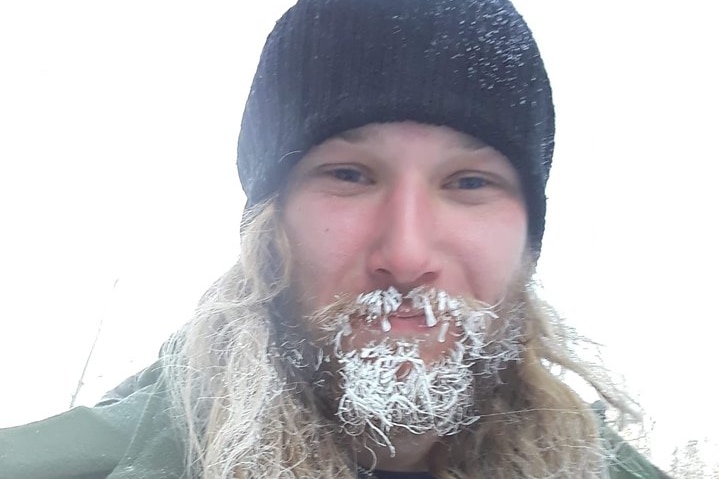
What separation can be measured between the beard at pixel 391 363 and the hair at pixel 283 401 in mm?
91

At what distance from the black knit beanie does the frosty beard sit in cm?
43

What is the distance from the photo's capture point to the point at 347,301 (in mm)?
1401

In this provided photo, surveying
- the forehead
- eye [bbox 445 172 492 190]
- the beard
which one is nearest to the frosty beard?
the beard

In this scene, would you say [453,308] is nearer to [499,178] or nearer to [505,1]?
[499,178]

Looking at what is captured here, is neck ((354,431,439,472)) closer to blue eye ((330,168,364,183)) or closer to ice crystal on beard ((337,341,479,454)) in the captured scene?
ice crystal on beard ((337,341,479,454))

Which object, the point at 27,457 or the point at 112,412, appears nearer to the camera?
the point at 27,457

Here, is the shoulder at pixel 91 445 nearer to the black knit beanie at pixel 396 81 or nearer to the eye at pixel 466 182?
the black knit beanie at pixel 396 81

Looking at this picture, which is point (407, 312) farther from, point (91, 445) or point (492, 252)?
point (91, 445)

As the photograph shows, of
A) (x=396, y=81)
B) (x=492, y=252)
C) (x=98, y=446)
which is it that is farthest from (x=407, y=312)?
(x=98, y=446)

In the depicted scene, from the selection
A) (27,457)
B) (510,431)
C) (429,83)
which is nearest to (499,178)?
(429,83)

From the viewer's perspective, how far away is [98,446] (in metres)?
1.38

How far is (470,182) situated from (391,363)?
51 centimetres

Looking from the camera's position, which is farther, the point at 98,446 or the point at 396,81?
the point at 396,81

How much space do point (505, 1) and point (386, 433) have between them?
130 cm
